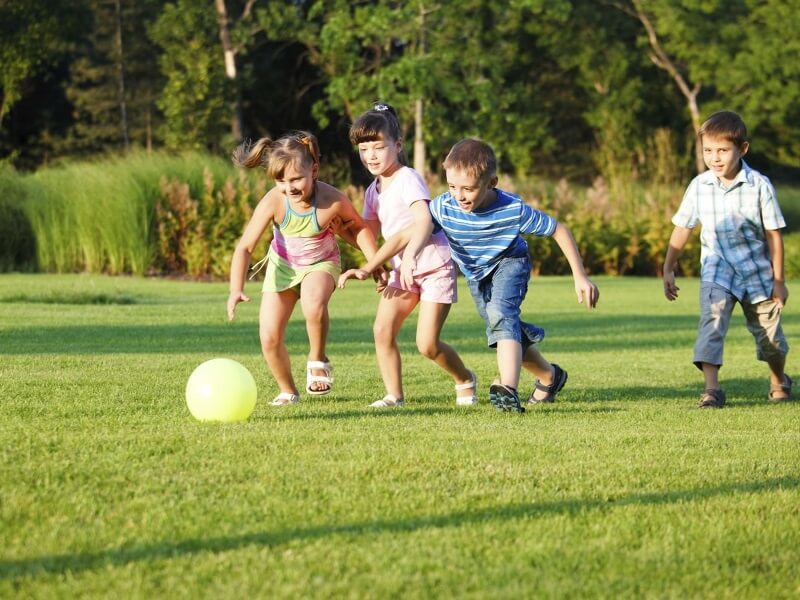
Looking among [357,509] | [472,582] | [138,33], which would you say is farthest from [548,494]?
[138,33]

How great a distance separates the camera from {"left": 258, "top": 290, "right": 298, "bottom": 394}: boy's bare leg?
24.0 feet

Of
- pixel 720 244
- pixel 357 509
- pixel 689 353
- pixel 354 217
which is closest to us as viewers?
pixel 357 509

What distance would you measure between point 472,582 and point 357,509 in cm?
83

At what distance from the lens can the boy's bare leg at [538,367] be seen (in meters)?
7.68

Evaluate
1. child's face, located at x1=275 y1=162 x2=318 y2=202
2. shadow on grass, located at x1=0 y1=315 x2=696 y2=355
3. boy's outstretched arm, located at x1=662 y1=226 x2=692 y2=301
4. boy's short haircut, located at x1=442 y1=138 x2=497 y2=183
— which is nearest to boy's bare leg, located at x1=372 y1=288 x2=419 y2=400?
child's face, located at x1=275 y1=162 x2=318 y2=202

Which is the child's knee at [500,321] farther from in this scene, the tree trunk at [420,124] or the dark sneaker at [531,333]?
the tree trunk at [420,124]

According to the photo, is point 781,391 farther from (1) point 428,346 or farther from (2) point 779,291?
(1) point 428,346

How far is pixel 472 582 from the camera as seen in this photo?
3.64 meters

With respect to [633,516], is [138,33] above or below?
above

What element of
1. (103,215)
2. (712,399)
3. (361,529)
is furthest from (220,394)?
(103,215)

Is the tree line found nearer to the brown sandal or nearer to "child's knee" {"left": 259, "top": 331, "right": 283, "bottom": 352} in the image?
the brown sandal

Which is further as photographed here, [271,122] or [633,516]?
[271,122]

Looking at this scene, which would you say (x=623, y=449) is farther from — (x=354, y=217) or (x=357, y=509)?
(x=354, y=217)

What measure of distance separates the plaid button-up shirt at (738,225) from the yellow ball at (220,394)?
320cm
